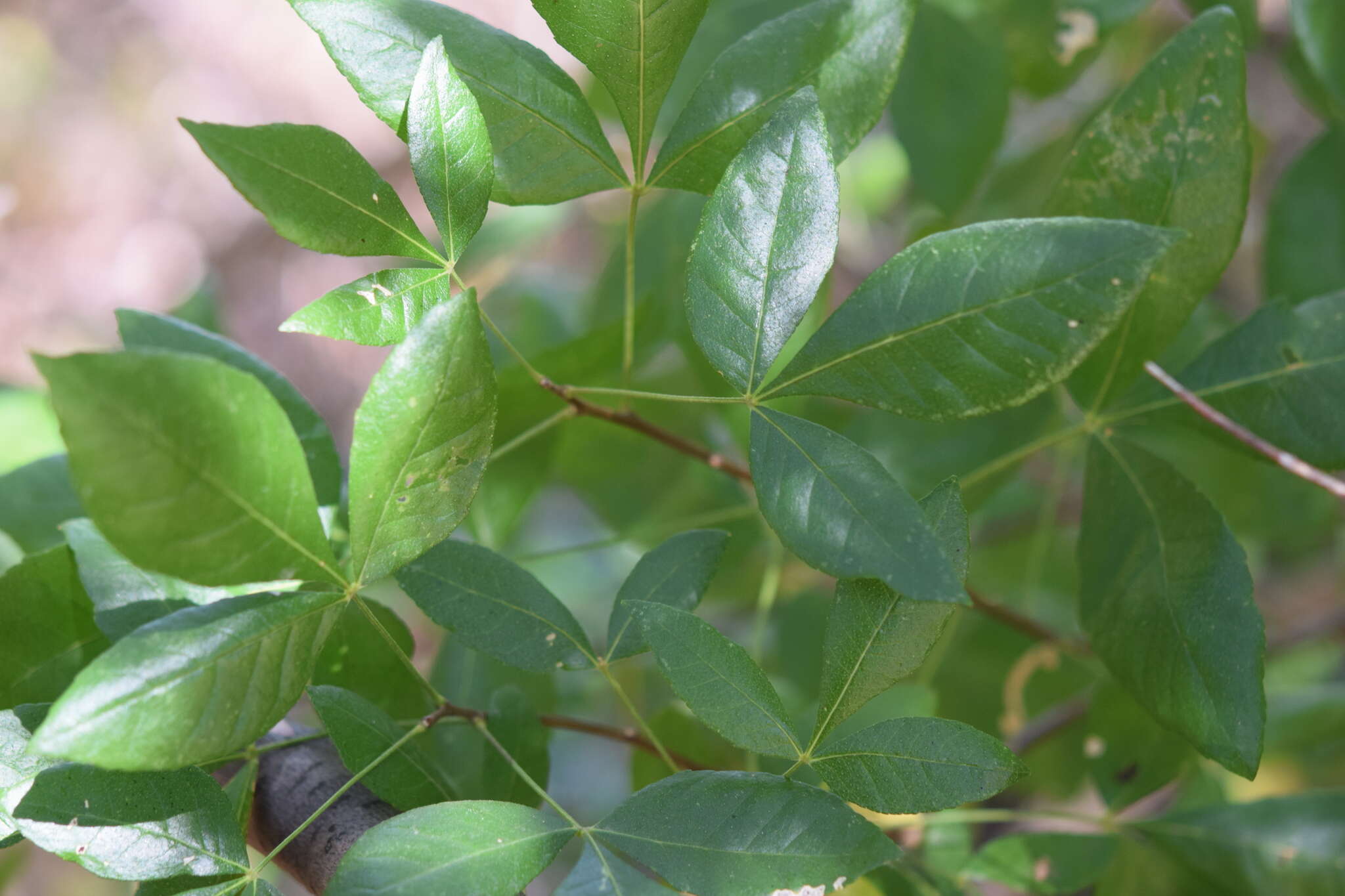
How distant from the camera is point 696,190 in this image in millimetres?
589

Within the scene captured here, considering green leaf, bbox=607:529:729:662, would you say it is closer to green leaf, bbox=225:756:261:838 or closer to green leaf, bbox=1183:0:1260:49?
green leaf, bbox=225:756:261:838

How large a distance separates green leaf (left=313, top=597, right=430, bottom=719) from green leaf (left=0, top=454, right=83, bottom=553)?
0.23 meters

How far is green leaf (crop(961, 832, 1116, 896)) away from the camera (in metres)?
0.78

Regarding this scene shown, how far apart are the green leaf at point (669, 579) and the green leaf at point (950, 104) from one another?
1.54ft

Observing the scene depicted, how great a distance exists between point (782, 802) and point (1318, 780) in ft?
3.64

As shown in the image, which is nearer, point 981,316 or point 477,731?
point 981,316

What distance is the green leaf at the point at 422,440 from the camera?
0.41 metres

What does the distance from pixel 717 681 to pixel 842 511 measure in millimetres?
98

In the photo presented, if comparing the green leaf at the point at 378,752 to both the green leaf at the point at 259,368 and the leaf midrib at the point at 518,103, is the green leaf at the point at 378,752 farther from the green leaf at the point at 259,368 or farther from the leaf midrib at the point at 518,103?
the leaf midrib at the point at 518,103

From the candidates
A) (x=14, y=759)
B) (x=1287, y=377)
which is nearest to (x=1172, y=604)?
(x=1287, y=377)

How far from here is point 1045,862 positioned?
791mm

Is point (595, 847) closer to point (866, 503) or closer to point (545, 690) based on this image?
point (866, 503)

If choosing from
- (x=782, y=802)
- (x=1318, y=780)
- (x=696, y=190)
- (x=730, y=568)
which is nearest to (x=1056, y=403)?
(x=730, y=568)

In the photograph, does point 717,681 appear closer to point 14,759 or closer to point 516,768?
point 516,768
